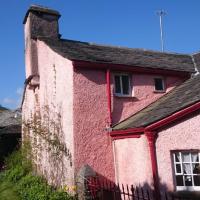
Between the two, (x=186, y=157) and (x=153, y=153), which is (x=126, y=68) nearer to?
(x=153, y=153)

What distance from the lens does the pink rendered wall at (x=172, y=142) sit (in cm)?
976

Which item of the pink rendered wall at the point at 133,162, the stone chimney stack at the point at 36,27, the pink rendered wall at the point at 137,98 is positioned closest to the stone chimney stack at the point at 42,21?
the stone chimney stack at the point at 36,27

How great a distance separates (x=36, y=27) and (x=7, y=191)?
26.0 ft

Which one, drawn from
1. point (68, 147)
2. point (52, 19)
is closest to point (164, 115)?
point (68, 147)

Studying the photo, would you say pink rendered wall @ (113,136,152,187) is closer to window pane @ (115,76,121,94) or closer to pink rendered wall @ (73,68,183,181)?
pink rendered wall @ (73,68,183,181)

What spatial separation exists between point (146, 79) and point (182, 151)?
4363mm

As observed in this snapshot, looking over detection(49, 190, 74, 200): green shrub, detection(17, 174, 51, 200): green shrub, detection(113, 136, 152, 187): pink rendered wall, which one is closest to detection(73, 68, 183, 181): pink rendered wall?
detection(113, 136, 152, 187): pink rendered wall

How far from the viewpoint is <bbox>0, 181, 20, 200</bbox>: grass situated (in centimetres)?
1320

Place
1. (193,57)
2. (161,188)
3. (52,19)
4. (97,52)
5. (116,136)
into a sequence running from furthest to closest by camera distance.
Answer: (193,57), (52,19), (97,52), (116,136), (161,188)

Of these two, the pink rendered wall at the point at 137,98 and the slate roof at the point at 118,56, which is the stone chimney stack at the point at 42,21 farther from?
the pink rendered wall at the point at 137,98

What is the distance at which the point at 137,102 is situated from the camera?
13.0 meters

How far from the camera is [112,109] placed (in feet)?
40.3

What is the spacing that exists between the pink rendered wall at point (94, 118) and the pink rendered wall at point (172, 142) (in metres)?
1.56

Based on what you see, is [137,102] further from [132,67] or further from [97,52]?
[97,52]
